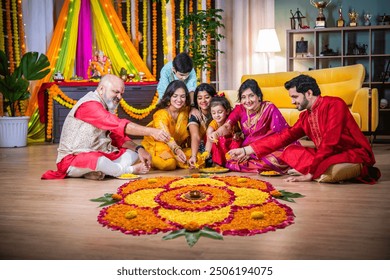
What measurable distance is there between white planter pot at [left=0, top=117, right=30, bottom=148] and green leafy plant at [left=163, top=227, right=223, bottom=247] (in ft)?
15.7

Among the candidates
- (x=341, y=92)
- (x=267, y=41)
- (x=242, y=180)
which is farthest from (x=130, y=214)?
(x=267, y=41)

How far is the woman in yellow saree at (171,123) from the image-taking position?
4469 millimetres

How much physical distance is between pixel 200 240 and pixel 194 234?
0.28ft

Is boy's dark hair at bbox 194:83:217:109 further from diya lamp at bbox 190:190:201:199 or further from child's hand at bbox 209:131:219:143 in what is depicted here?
diya lamp at bbox 190:190:201:199

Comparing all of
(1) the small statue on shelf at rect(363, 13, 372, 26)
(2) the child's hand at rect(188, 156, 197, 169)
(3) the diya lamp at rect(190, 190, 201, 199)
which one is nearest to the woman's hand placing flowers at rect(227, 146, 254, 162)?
(2) the child's hand at rect(188, 156, 197, 169)

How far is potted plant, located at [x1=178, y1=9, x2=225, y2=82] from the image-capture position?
7484mm

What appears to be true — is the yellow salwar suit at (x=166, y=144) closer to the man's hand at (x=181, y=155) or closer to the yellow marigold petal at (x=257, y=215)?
the man's hand at (x=181, y=155)

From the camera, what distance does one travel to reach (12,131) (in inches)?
259

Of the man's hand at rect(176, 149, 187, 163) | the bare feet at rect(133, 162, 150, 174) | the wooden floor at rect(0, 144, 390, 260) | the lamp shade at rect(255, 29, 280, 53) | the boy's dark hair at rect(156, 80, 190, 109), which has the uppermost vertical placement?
the lamp shade at rect(255, 29, 280, 53)

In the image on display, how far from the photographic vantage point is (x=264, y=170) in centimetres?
426

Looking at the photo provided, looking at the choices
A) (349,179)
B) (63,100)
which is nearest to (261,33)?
(63,100)

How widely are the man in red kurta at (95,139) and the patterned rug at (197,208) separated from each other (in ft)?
1.19

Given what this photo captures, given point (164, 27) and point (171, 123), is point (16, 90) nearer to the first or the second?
point (164, 27)
